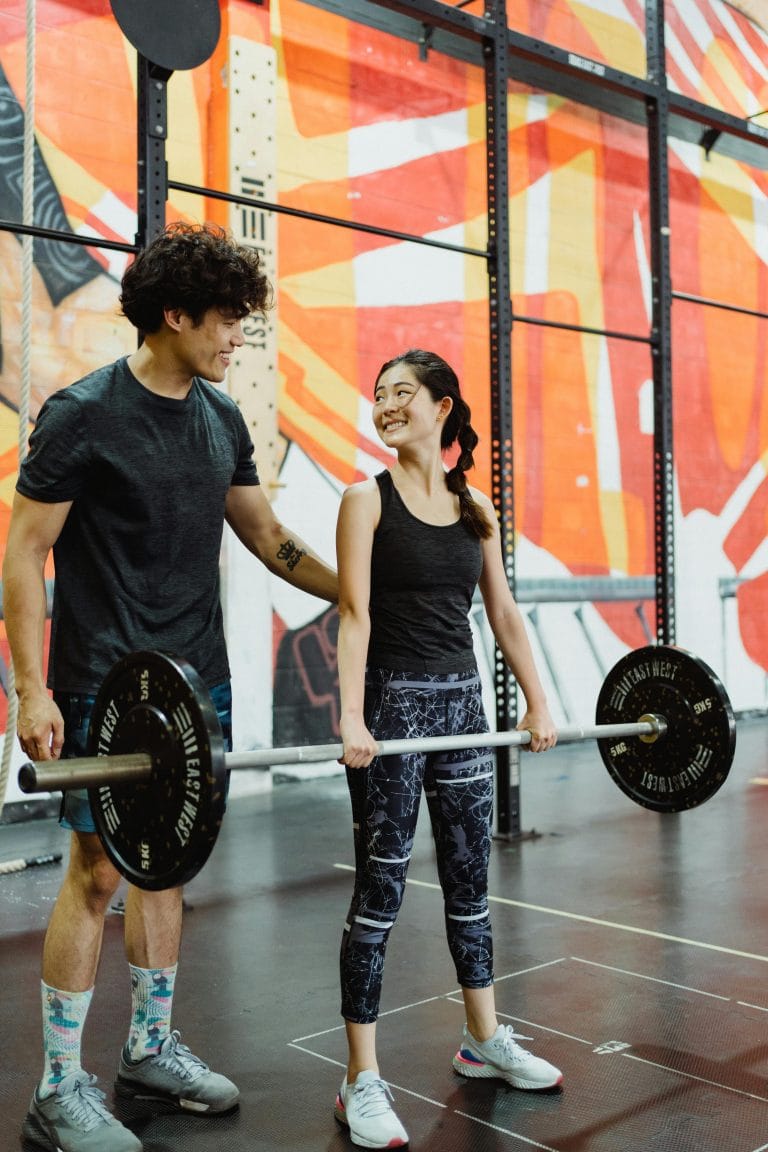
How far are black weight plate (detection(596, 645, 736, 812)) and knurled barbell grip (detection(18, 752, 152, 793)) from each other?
1011mm

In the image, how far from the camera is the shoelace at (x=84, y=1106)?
161 centimetres

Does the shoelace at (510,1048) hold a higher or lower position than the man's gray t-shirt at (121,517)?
lower

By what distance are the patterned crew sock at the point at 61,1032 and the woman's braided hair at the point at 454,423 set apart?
3.03 feet

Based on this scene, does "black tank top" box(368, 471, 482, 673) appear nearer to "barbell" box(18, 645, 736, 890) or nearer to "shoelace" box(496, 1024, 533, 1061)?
"barbell" box(18, 645, 736, 890)

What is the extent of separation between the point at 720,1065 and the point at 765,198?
6.67 metres

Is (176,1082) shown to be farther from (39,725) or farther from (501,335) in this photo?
(501,335)

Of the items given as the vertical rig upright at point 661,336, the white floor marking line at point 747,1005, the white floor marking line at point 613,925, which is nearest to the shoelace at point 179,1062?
the white floor marking line at point 747,1005

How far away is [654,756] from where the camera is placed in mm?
2084

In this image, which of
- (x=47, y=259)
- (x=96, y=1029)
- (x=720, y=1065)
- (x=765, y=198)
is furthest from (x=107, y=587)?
(x=765, y=198)

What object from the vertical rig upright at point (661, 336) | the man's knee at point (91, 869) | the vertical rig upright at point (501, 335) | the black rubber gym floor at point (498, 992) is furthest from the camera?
the vertical rig upright at point (661, 336)

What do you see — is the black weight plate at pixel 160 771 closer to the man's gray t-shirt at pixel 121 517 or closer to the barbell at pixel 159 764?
the barbell at pixel 159 764

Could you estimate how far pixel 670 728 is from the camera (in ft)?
6.74

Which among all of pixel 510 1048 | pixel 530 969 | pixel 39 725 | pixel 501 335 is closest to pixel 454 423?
pixel 39 725

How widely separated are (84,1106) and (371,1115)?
0.42 metres
